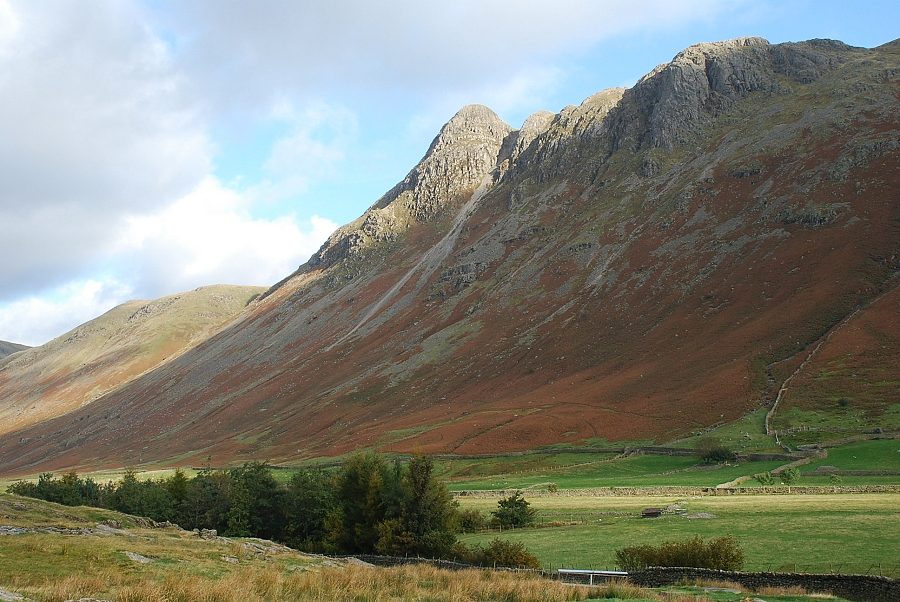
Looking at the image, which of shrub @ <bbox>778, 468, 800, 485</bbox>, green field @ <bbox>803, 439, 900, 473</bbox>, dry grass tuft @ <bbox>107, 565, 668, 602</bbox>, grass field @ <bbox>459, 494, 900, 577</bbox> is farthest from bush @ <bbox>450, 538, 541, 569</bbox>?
green field @ <bbox>803, 439, 900, 473</bbox>

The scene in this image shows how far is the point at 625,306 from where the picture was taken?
11712 cm

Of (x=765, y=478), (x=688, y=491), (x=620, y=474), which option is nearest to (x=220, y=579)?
(x=688, y=491)

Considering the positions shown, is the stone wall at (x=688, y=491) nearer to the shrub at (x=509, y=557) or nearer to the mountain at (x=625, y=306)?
the mountain at (x=625, y=306)

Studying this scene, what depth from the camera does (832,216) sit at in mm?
105000

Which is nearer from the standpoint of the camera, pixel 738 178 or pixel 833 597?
pixel 833 597

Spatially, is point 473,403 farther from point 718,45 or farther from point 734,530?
point 718,45

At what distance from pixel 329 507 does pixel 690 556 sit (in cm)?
3219

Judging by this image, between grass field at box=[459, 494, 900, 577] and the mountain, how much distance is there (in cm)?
3019

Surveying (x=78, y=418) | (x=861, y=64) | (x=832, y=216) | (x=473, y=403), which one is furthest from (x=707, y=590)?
(x=78, y=418)

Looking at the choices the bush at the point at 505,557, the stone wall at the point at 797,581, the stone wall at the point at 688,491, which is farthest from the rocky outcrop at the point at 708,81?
the stone wall at the point at 797,581

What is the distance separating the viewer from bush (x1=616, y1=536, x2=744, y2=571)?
28.1 metres

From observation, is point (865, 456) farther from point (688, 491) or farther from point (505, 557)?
point (505, 557)

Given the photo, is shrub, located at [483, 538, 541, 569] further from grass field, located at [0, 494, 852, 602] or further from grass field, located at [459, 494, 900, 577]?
grass field, located at [0, 494, 852, 602]

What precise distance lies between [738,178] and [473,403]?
68605 mm
